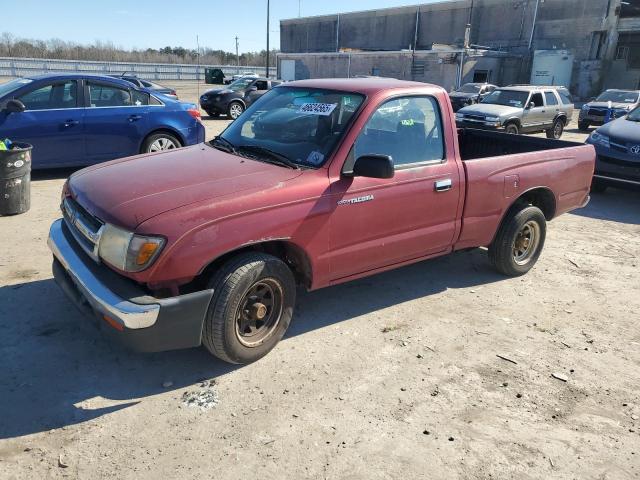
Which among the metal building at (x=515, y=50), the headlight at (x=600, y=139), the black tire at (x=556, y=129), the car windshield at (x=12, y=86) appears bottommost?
the black tire at (x=556, y=129)

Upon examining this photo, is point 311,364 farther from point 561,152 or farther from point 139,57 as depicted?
point 139,57

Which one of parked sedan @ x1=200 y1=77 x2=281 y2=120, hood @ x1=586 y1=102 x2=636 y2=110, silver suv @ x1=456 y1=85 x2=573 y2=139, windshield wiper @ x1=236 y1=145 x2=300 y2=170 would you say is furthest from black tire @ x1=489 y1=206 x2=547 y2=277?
hood @ x1=586 y1=102 x2=636 y2=110

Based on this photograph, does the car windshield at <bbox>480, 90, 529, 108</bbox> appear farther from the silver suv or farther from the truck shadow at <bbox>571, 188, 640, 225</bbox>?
the truck shadow at <bbox>571, 188, 640, 225</bbox>

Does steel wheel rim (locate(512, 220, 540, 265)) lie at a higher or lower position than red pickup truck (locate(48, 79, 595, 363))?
lower

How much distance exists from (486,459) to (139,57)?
79.5 metres

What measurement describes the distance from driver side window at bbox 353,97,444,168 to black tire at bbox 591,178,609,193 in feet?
19.1

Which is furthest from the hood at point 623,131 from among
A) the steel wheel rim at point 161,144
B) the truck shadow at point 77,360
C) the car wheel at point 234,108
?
the car wheel at point 234,108

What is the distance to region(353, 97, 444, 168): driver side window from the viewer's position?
3.88 m

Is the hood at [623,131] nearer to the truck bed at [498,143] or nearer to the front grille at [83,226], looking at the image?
the truck bed at [498,143]

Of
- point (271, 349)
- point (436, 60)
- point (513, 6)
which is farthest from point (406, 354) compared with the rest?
point (513, 6)

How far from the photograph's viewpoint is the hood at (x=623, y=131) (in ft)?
27.5

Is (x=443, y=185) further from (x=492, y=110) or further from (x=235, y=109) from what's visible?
(x=235, y=109)

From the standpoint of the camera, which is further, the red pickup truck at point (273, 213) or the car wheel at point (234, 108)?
the car wheel at point (234, 108)

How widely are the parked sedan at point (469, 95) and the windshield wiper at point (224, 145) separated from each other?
1903 cm
